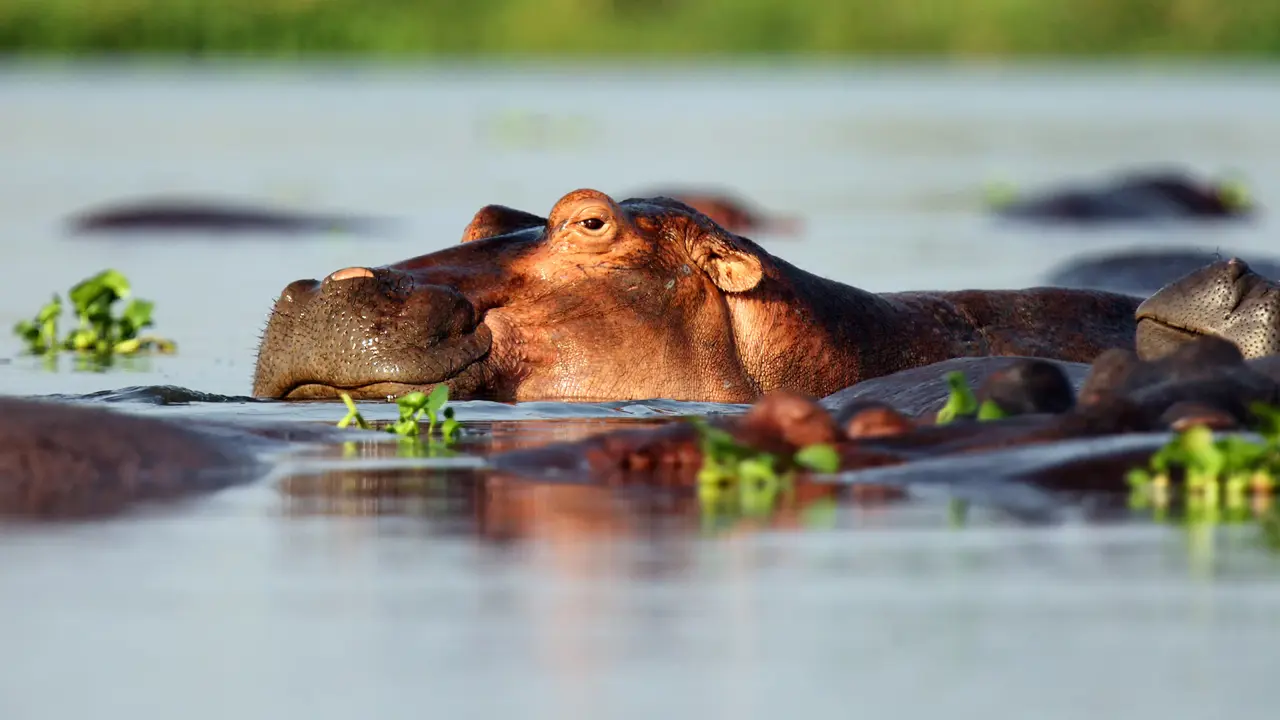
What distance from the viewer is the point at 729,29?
2630 inches

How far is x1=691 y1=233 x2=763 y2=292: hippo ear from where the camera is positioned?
8344mm

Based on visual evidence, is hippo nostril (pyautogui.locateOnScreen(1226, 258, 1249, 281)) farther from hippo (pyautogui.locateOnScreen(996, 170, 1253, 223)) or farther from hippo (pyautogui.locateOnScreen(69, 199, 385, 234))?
hippo (pyautogui.locateOnScreen(996, 170, 1253, 223))

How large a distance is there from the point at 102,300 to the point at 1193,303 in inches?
197

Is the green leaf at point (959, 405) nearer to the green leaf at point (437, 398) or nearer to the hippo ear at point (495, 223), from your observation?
the green leaf at point (437, 398)

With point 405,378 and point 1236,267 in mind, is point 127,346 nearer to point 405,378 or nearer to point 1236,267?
point 405,378

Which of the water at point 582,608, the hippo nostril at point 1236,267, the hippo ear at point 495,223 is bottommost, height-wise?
the water at point 582,608

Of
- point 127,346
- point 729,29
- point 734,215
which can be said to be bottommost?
point 127,346

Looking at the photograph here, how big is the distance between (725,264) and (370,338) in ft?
4.02

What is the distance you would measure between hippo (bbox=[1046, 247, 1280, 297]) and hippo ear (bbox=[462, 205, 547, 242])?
3.83m

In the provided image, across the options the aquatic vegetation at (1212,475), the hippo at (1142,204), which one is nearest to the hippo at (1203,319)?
the aquatic vegetation at (1212,475)

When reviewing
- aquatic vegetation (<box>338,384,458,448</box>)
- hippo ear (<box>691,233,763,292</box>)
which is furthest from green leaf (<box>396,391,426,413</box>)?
hippo ear (<box>691,233,763,292</box>)

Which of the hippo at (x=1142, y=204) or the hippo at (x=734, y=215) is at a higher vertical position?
the hippo at (x=1142, y=204)

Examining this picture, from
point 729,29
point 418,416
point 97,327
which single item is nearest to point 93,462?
point 418,416

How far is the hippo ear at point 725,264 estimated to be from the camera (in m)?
8.34
